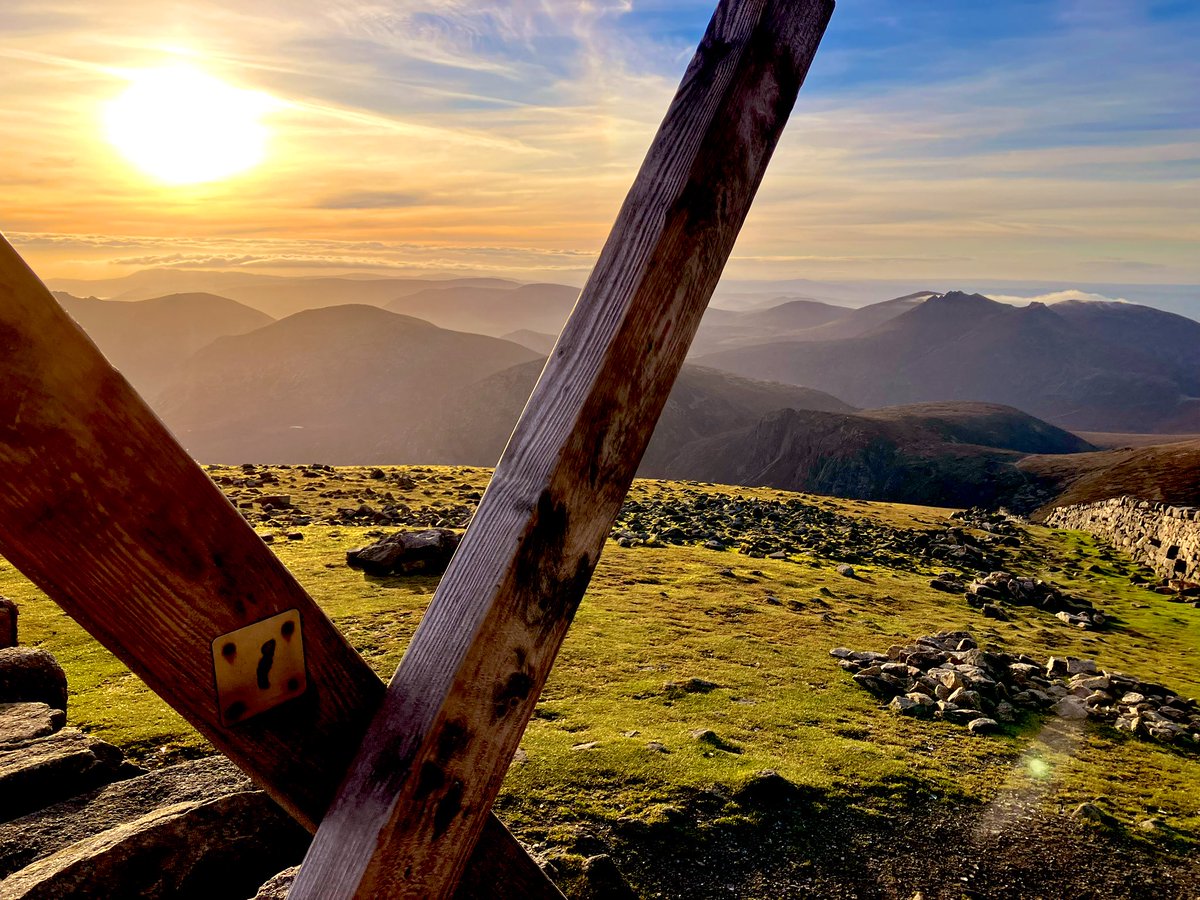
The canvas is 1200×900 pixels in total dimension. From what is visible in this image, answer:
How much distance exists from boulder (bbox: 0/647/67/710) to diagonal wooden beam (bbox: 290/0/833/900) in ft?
18.0

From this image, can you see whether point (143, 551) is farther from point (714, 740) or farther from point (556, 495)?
point (714, 740)

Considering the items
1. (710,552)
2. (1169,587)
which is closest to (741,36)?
(710,552)

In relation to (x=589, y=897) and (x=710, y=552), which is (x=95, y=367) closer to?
(x=589, y=897)

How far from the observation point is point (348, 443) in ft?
573

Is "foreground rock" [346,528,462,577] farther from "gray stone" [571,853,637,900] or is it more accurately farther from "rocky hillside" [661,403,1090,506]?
"rocky hillside" [661,403,1090,506]

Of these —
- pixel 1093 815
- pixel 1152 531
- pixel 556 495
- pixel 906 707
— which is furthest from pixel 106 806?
pixel 1152 531

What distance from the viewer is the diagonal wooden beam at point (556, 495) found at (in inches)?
51.8

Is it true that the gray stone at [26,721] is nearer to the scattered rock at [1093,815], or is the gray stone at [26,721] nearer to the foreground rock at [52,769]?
the foreground rock at [52,769]

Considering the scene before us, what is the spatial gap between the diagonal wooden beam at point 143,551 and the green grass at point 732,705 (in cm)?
377

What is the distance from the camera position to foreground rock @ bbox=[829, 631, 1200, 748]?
25.8 ft

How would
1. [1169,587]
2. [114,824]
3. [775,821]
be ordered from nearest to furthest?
[114,824] → [775,821] → [1169,587]

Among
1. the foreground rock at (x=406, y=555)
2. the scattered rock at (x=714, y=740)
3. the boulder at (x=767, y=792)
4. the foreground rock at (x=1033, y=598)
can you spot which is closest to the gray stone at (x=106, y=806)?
the boulder at (x=767, y=792)

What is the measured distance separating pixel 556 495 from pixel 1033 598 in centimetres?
1690

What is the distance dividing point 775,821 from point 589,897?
1815mm
